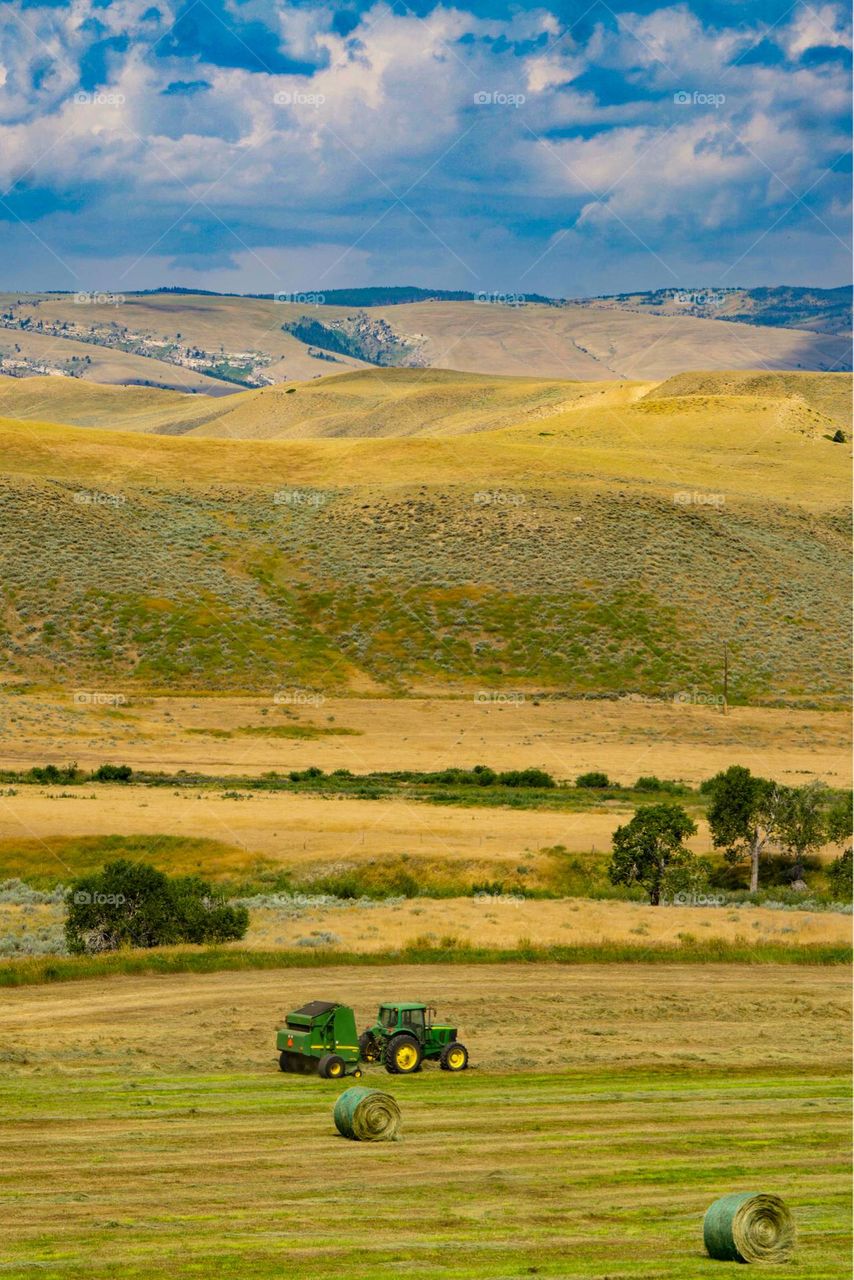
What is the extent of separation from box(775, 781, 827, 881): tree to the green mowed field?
25.9m

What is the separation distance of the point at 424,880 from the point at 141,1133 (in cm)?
2673

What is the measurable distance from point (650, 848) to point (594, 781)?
2333 cm

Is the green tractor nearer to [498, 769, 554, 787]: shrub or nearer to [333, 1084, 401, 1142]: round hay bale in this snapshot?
[333, 1084, 401, 1142]: round hay bale

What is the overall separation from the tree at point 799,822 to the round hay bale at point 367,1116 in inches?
1310

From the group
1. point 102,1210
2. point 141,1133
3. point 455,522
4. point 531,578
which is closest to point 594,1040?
point 141,1133

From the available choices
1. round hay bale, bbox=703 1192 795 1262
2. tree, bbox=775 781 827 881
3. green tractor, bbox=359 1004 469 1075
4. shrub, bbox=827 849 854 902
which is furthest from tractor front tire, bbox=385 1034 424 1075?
tree, bbox=775 781 827 881

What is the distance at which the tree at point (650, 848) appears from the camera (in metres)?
46.8

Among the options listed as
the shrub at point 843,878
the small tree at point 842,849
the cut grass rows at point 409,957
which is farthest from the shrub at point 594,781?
the cut grass rows at point 409,957

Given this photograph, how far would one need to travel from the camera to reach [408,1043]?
25.1 metres

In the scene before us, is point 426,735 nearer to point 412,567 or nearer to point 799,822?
point 412,567

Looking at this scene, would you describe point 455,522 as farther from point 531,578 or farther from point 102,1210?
point 102,1210

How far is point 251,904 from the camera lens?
139 feet

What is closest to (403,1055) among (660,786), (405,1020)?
(405,1020)

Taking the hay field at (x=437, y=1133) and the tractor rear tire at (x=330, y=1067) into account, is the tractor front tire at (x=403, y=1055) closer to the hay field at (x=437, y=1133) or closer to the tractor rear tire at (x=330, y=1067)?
the hay field at (x=437, y=1133)
